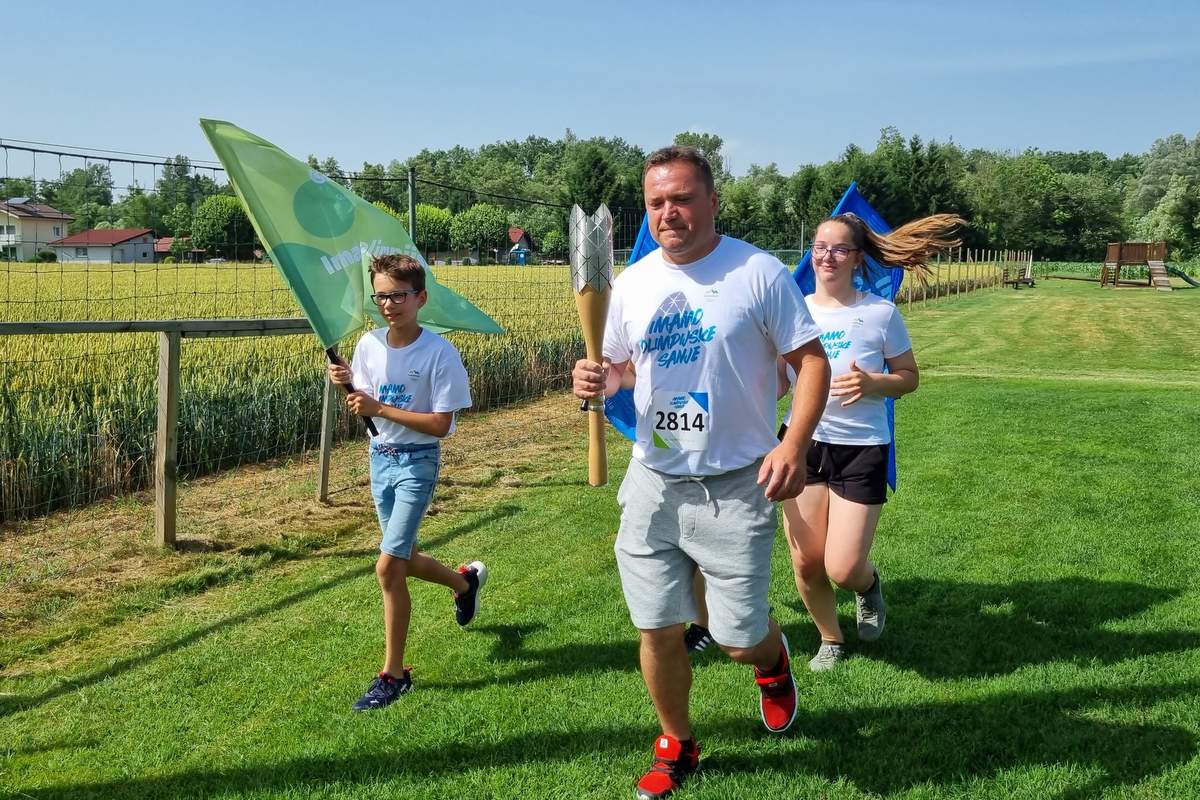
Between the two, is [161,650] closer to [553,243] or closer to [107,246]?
[107,246]

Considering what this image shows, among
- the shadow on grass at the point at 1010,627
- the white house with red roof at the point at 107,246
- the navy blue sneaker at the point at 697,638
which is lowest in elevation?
the navy blue sneaker at the point at 697,638

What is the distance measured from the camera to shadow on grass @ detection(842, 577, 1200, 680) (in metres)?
4.44

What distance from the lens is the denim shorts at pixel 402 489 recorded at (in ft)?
13.5

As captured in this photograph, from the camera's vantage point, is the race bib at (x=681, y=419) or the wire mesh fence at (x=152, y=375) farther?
the wire mesh fence at (x=152, y=375)

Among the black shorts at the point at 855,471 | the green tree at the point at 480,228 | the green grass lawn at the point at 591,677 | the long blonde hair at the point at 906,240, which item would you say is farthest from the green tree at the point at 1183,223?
the black shorts at the point at 855,471

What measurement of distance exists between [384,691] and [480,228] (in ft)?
33.9

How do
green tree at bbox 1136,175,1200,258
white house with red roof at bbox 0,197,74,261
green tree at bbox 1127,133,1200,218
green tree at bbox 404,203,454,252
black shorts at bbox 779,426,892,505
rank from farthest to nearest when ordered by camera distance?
green tree at bbox 1127,133,1200,218 → green tree at bbox 1136,175,1200,258 → green tree at bbox 404,203,454,252 → white house with red roof at bbox 0,197,74,261 → black shorts at bbox 779,426,892,505

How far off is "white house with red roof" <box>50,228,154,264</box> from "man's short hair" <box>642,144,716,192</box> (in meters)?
5.67

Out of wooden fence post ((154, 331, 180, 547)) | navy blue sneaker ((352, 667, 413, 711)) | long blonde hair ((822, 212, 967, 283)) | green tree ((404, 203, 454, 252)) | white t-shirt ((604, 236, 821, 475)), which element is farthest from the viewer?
green tree ((404, 203, 454, 252))

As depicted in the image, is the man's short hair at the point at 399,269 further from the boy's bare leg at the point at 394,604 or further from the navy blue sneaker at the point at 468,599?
the navy blue sneaker at the point at 468,599

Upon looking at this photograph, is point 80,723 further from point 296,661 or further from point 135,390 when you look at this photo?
point 135,390

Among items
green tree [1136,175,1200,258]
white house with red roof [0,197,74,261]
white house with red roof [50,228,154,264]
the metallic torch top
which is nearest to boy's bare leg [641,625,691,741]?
the metallic torch top

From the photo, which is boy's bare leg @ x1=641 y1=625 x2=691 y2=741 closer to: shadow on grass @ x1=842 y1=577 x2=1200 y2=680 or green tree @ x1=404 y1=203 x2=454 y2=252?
shadow on grass @ x1=842 y1=577 x2=1200 y2=680

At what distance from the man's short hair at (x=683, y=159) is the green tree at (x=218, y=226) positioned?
250 inches
